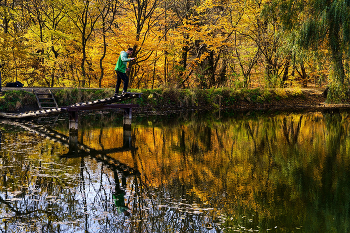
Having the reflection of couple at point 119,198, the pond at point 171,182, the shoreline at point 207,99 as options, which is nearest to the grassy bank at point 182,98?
the shoreline at point 207,99

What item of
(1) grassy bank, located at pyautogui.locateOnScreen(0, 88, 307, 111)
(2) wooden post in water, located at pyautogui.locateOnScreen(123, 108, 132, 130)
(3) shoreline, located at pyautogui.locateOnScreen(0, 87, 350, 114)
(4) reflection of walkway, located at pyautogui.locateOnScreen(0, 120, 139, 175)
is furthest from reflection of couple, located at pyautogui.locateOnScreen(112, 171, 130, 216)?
(3) shoreline, located at pyautogui.locateOnScreen(0, 87, 350, 114)

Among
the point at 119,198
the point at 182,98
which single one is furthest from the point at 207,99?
the point at 119,198

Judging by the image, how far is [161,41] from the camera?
2034 cm

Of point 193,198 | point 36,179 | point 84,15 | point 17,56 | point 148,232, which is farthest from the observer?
point 84,15

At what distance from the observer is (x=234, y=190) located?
633 cm

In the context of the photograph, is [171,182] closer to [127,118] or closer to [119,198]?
[119,198]

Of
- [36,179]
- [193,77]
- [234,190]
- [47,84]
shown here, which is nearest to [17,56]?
[47,84]

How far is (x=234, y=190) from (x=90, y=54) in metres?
17.5

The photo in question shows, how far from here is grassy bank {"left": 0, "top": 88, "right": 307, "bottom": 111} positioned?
17641 millimetres

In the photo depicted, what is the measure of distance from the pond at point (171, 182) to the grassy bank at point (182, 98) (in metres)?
5.88

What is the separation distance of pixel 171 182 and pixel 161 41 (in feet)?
47.9

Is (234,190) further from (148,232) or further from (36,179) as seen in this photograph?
(36,179)

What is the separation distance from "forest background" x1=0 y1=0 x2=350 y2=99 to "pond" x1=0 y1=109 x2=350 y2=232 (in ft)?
17.7

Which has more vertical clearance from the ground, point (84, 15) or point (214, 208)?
point (84, 15)
